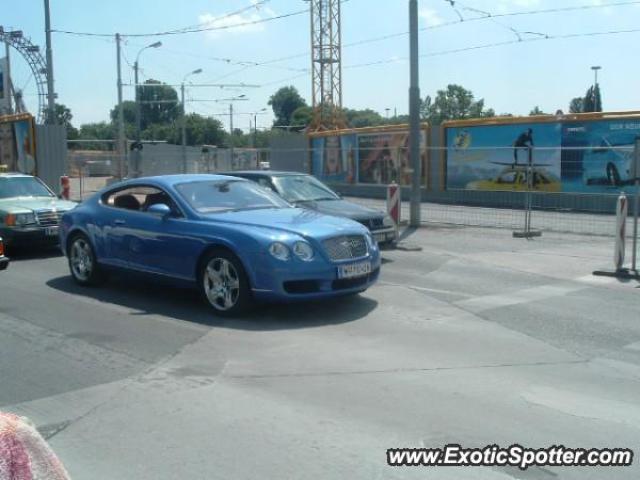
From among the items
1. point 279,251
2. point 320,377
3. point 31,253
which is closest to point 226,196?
point 279,251

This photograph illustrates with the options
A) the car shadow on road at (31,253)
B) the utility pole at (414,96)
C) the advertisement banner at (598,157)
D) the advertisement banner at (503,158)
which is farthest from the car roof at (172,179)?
the advertisement banner at (598,157)

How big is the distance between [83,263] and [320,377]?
5101mm

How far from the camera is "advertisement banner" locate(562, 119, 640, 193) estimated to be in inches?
840

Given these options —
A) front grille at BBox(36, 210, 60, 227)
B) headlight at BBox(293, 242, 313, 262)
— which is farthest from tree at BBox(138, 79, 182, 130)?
headlight at BBox(293, 242, 313, 262)

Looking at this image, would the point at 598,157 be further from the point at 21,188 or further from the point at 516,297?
the point at 21,188

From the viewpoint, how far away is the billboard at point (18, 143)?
26.8 m

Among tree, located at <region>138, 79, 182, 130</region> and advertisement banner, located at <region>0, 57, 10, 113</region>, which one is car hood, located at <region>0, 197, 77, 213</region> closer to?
advertisement banner, located at <region>0, 57, 10, 113</region>

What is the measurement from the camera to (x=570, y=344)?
22.6 feet

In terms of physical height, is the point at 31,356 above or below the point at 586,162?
below

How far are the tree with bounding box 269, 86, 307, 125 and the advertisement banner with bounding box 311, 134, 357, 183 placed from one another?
103 m

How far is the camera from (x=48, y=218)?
12703 mm

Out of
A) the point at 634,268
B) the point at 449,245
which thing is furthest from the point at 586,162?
the point at 634,268

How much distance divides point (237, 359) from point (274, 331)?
102cm

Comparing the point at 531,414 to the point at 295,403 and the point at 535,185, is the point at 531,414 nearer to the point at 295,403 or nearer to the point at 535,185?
the point at 295,403
